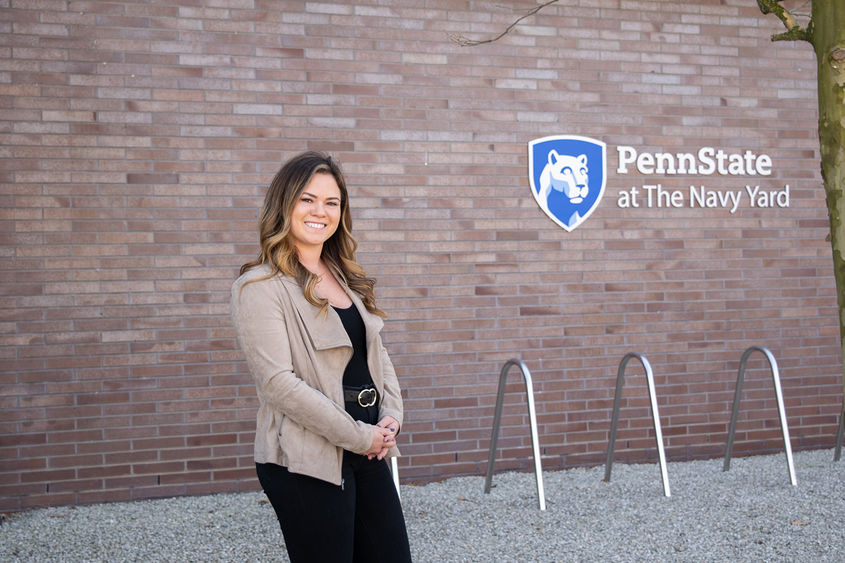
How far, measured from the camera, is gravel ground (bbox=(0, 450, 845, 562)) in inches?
173

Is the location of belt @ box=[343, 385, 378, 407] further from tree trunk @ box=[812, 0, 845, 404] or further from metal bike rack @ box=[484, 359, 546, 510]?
metal bike rack @ box=[484, 359, 546, 510]

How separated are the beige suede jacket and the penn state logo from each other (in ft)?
12.5


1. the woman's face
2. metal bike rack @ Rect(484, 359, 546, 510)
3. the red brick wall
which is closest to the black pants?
the woman's face

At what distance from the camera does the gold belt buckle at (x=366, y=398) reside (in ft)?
8.63

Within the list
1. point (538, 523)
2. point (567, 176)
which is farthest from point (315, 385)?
point (567, 176)

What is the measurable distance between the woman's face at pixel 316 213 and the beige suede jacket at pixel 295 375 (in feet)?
0.53

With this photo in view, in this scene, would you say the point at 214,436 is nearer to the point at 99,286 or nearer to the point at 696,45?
the point at 99,286

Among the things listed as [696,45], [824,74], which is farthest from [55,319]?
[696,45]

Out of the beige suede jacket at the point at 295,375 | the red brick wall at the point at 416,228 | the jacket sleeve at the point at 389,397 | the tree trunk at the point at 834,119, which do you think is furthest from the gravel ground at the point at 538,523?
the beige suede jacket at the point at 295,375

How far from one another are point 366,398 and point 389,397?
193 millimetres

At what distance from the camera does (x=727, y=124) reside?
655cm

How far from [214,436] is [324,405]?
3.44 meters

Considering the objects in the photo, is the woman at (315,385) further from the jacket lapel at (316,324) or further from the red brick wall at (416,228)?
the red brick wall at (416,228)

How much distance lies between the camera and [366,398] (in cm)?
265
